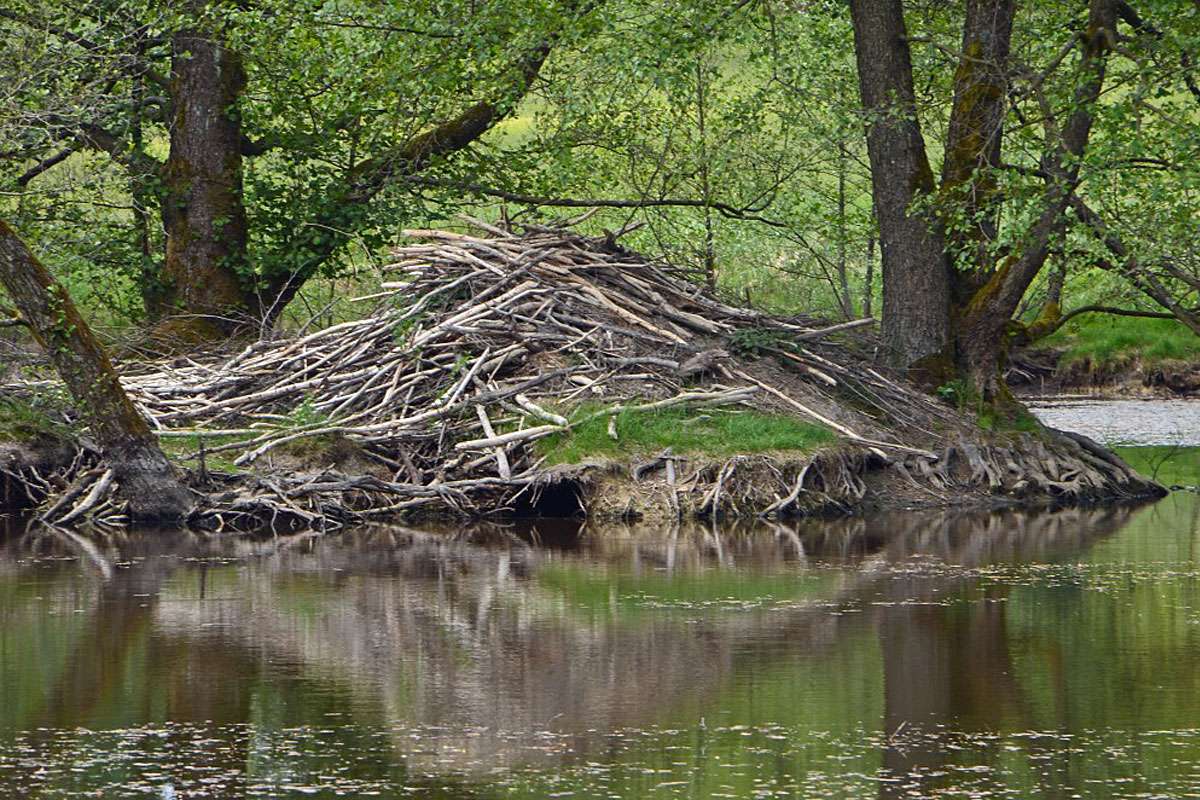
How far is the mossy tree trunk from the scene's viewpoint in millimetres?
18656

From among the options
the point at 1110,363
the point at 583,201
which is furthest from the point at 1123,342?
the point at 583,201

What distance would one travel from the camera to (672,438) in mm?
17438

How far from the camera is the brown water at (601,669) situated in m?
7.46

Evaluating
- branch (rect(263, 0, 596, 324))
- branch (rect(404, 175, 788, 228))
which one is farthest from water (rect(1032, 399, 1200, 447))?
branch (rect(263, 0, 596, 324))

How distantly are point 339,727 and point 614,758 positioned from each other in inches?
51.4

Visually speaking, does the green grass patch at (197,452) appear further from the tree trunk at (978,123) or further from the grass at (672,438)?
the tree trunk at (978,123)

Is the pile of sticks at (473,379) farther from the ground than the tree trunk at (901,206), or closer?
closer

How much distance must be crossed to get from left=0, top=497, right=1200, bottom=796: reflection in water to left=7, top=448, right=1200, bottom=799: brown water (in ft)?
0.08

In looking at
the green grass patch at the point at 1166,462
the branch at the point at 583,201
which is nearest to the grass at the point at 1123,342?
the green grass patch at the point at 1166,462

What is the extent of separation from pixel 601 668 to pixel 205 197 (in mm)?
13824

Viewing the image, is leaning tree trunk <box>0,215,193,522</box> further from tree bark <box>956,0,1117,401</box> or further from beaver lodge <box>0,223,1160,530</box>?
tree bark <box>956,0,1117,401</box>

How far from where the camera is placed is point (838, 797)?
7.03m

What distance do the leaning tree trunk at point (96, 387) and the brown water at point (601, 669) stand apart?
3.62 feet

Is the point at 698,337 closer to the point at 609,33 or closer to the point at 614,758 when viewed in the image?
the point at 609,33
